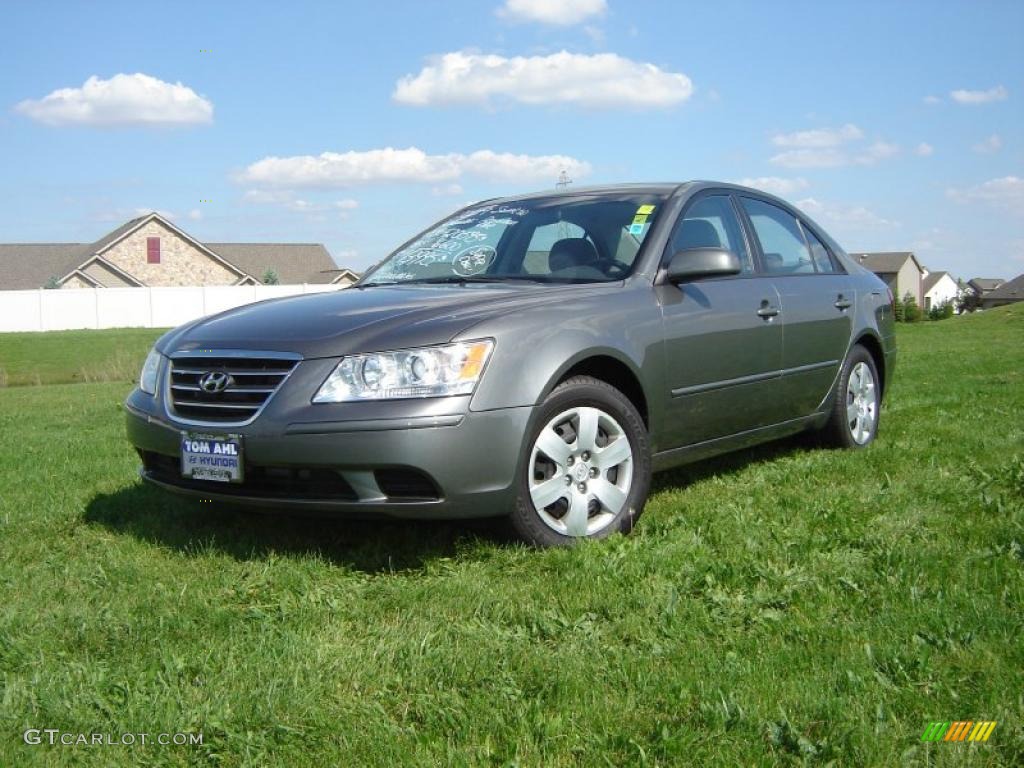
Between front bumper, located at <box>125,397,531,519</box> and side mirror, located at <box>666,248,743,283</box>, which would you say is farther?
side mirror, located at <box>666,248,743,283</box>

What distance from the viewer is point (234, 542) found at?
181 inches

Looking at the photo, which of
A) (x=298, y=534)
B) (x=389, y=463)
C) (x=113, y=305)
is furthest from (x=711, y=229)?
(x=113, y=305)

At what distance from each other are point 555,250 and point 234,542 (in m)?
2.08

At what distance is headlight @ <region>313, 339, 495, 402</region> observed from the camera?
13.1ft

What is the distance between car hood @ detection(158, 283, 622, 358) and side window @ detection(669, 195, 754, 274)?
0.68 metres

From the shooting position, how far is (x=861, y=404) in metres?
6.85

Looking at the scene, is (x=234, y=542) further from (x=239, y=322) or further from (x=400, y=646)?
(x=400, y=646)

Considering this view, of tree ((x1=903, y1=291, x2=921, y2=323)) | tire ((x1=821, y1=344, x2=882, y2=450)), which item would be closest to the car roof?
tire ((x1=821, y1=344, x2=882, y2=450))

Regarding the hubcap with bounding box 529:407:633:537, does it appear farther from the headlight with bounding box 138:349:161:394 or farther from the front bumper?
the headlight with bounding box 138:349:161:394

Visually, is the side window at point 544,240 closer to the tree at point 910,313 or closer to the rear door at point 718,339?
the rear door at point 718,339

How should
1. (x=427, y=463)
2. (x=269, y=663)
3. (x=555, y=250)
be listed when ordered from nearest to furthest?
(x=269, y=663) → (x=427, y=463) → (x=555, y=250)

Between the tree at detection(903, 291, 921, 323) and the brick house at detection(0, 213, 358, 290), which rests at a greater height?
the brick house at detection(0, 213, 358, 290)

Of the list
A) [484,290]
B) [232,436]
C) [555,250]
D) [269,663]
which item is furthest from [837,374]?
[269,663]

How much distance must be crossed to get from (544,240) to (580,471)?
1486 millimetres
